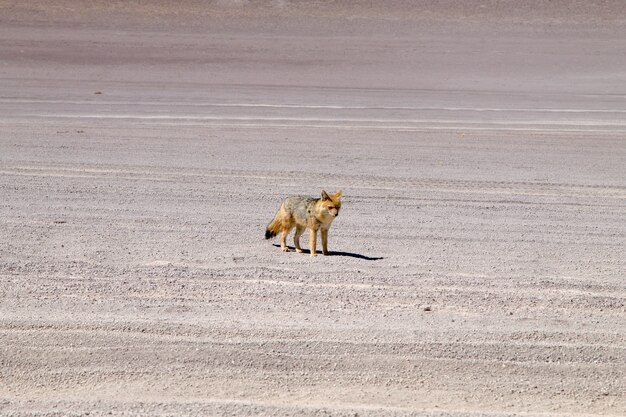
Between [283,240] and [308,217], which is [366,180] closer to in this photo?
[283,240]

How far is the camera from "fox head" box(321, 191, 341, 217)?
8516mm

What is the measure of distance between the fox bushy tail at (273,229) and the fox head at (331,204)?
663 millimetres

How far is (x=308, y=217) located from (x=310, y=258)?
1.11 feet

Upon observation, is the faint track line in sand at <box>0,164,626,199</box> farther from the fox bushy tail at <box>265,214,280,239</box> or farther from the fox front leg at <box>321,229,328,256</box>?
the fox front leg at <box>321,229,328,256</box>

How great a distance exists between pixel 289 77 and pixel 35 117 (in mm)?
10487

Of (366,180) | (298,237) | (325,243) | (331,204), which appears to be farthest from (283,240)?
(366,180)

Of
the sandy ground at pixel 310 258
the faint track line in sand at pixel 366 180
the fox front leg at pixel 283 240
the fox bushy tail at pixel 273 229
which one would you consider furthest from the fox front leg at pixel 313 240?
the faint track line in sand at pixel 366 180

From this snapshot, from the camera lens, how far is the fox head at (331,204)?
335 inches

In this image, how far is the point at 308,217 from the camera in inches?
347

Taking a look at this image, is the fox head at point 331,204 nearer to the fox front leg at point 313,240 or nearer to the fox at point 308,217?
the fox at point 308,217

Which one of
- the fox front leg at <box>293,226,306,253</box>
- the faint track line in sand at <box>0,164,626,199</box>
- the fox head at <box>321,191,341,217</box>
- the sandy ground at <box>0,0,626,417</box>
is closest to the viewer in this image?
the sandy ground at <box>0,0,626,417</box>

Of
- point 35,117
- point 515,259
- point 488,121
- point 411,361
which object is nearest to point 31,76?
point 35,117

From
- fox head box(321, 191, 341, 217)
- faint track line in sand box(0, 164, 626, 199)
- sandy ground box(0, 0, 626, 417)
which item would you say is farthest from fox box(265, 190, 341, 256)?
faint track line in sand box(0, 164, 626, 199)

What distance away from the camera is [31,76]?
2858 centimetres
